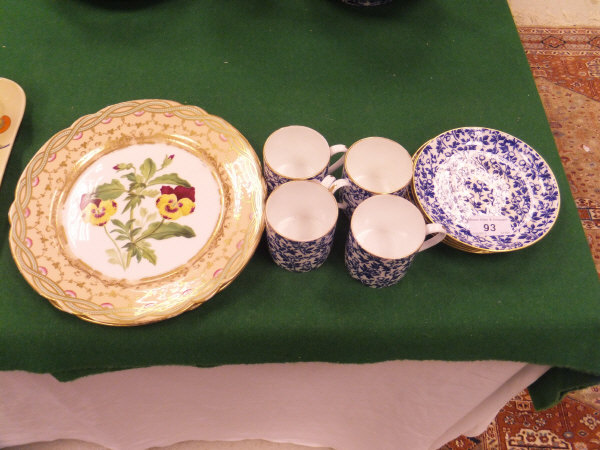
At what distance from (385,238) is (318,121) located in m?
0.23

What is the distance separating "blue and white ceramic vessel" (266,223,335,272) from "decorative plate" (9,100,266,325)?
3cm

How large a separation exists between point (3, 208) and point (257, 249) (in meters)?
0.34

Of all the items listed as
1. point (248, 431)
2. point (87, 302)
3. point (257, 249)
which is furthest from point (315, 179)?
point (248, 431)

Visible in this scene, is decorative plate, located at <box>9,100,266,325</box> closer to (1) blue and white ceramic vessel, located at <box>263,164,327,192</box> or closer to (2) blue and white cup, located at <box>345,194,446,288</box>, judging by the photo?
(1) blue and white ceramic vessel, located at <box>263,164,327,192</box>

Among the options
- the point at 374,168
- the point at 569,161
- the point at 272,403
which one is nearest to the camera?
the point at 374,168

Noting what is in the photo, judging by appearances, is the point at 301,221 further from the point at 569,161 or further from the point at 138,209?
the point at 569,161

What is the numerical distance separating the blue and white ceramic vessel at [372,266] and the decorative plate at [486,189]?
9 cm

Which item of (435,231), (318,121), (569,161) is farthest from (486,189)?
(569,161)

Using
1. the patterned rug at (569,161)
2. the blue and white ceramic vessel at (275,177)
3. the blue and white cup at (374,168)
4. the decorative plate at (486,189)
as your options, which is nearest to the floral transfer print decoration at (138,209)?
the blue and white ceramic vessel at (275,177)

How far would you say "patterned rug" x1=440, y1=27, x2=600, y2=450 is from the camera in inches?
40.2

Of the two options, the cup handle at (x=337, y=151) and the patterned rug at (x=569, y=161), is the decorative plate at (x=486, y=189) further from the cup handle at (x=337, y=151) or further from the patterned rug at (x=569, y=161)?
the patterned rug at (x=569, y=161)

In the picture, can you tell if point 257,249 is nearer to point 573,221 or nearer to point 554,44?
point 573,221

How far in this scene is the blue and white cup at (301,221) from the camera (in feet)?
1.64

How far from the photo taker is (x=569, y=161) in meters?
1.41
